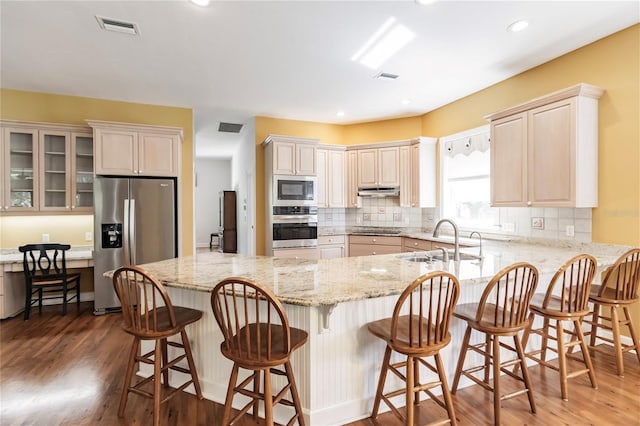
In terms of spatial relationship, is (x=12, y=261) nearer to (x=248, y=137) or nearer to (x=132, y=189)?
(x=132, y=189)

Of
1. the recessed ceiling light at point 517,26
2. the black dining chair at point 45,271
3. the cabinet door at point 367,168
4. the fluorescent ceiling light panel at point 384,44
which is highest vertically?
the recessed ceiling light at point 517,26

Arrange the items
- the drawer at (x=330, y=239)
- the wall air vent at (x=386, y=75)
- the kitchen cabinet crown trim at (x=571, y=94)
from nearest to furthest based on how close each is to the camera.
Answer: the kitchen cabinet crown trim at (x=571, y=94) → the wall air vent at (x=386, y=75) → the drawer at (x=330, y=239)

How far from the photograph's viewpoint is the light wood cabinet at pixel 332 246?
5.44m

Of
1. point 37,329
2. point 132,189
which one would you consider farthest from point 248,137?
point 37,329

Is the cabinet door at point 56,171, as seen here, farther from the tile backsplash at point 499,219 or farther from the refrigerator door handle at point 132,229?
the tile backsplash at point 499,219

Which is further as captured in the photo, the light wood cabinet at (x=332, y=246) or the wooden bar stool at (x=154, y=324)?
the light wood cabinet at (x=332, y=246)

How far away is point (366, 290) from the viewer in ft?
6.15

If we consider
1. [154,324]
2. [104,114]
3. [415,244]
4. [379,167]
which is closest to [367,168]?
[379,167]

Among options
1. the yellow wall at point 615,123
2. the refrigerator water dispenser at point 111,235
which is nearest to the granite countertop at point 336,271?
the yellow wall at point 615,123

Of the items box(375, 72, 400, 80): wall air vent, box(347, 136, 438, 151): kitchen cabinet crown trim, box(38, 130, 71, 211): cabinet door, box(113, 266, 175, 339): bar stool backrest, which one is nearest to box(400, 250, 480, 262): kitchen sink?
box(113, 266, 175, 339): bar stool backrest

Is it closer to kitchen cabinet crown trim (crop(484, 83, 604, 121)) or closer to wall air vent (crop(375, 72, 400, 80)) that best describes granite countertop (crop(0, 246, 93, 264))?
wall air vent (crop(375, 72, 400, 80))

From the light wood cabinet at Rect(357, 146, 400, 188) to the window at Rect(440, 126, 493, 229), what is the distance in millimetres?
741

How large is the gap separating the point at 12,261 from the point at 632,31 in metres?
6.82

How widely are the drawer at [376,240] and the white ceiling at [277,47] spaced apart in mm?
2099
